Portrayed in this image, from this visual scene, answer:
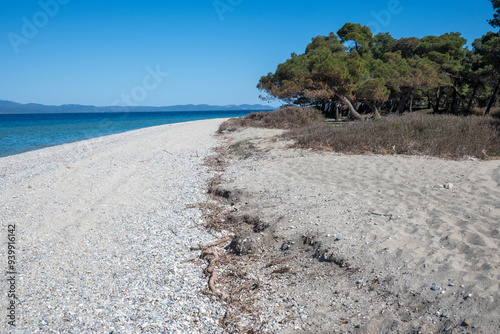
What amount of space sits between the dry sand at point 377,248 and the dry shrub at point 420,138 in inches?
46.7

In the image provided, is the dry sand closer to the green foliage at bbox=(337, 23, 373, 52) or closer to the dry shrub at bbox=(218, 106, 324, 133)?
the dry shrub at bbox=(218, 106, 324, 133)

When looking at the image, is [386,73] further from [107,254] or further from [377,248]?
[107,254]

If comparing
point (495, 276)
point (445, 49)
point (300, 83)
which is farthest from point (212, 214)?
point (445, 49)

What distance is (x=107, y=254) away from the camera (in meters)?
5.13

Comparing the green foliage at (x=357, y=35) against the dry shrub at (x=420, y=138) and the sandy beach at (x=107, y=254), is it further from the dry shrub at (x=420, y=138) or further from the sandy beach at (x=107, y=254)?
the sandy beach at (x=107, y=254)

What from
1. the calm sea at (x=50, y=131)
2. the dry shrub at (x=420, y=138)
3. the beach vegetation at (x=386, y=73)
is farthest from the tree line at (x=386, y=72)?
the calm sea at (x=50, y=131)

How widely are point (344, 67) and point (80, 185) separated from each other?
49.4 feet

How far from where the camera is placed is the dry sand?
10.4ft

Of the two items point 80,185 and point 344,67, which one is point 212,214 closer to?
point 80,185

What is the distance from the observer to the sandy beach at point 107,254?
3.59 m

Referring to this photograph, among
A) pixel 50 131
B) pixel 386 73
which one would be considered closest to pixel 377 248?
pixel 386 73

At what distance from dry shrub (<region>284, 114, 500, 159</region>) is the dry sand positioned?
1.19m

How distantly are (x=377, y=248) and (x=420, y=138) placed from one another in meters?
7.15

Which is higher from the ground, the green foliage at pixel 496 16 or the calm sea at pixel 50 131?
Answer: the green foliage at pixel 496 16
